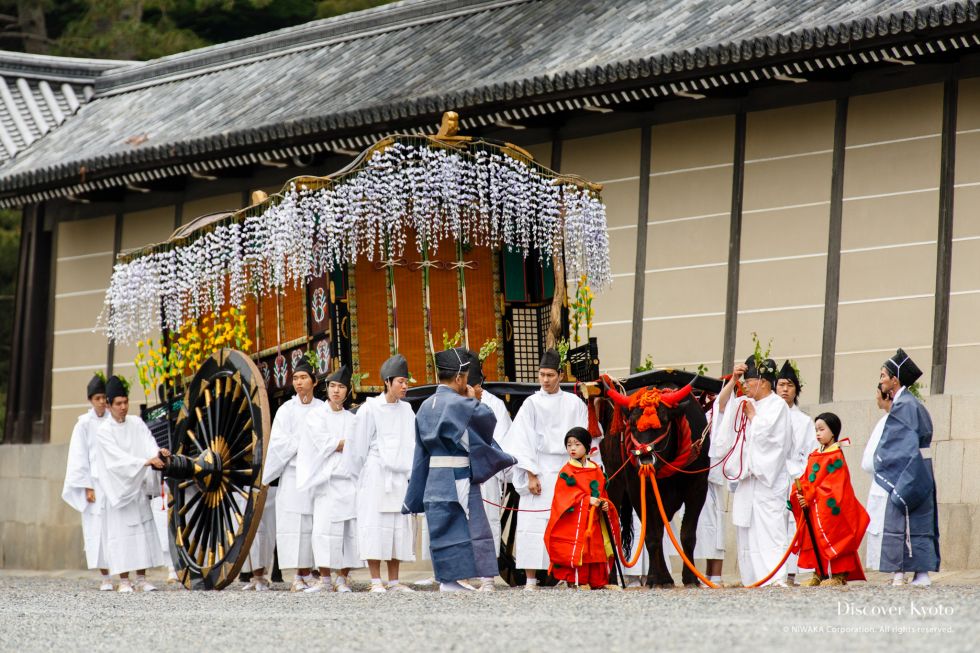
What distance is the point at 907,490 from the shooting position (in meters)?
10.4

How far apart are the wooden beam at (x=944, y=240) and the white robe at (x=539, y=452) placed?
3122 millimetres

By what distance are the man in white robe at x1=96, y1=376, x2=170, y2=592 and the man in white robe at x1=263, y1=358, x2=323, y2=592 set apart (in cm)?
132

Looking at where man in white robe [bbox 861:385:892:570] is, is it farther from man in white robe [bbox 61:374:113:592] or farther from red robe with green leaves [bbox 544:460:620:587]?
man in white robe [bbox 61:374:113:592]

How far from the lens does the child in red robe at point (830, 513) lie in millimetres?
10562

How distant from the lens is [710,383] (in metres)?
11.8

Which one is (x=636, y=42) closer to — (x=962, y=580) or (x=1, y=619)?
(x=962, y=580)

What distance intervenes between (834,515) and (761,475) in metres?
0.80

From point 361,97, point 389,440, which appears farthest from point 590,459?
point 361,97

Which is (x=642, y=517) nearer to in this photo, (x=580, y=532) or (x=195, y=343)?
(x=580, y=532)

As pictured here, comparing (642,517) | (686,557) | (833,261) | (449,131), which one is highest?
(449,131)

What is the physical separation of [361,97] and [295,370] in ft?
15.8

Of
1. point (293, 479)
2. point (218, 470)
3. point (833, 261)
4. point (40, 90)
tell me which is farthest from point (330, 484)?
point (40, 90)

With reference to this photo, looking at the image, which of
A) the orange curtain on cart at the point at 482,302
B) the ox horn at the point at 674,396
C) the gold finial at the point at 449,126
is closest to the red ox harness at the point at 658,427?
the ox horn at the point at 674,396

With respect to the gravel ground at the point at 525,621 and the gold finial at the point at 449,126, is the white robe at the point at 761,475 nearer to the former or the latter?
the gravel ground at the point at 525,621
